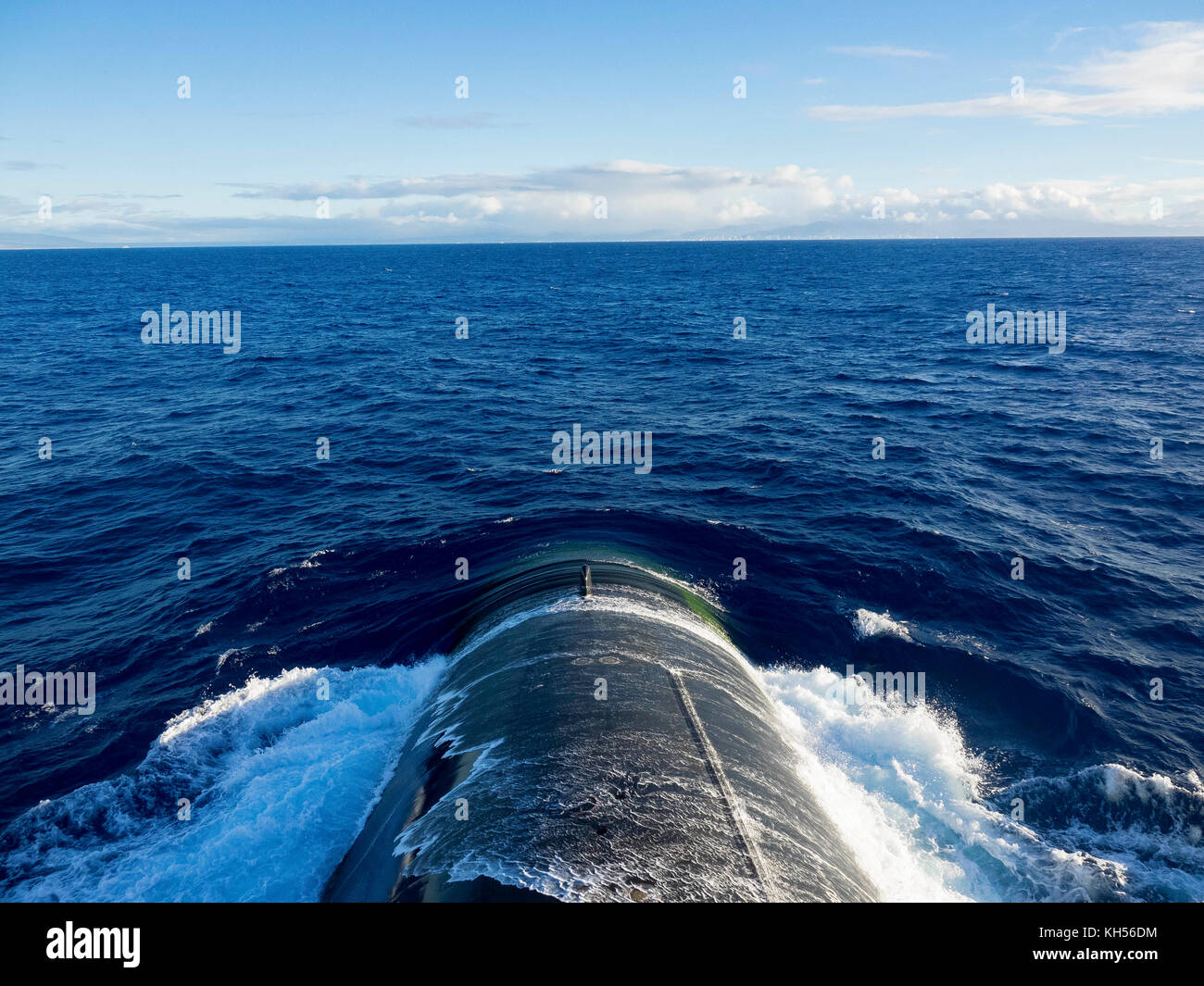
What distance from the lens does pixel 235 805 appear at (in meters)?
17.2

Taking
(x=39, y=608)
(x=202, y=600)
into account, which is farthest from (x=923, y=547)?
(x=39, y=608)

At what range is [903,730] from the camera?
20406 millimetres

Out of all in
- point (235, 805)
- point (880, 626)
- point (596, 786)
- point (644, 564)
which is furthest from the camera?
point (644, 564)

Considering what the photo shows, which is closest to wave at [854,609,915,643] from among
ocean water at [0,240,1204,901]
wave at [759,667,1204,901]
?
ocean water at [0,240,1204,901]

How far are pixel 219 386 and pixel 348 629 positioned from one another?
42297mm

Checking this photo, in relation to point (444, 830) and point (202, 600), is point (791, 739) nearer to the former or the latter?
point (444, 830)

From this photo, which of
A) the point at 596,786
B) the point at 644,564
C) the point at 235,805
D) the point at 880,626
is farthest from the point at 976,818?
the point at 235,805

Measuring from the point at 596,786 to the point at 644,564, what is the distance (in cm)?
1476

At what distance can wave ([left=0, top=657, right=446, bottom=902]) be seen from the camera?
15156 mm

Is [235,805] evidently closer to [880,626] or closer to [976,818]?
[976,818]

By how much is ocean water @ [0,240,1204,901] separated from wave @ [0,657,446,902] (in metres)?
0.10

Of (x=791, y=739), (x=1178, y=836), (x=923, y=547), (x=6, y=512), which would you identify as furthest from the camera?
(x=6, y=512)

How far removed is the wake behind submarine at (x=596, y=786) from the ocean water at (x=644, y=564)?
2.17 metres

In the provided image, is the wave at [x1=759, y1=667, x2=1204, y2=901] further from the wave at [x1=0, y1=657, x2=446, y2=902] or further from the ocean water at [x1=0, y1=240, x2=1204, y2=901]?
the wave at [x1=0, y1=657, x2=446, y2=902]
